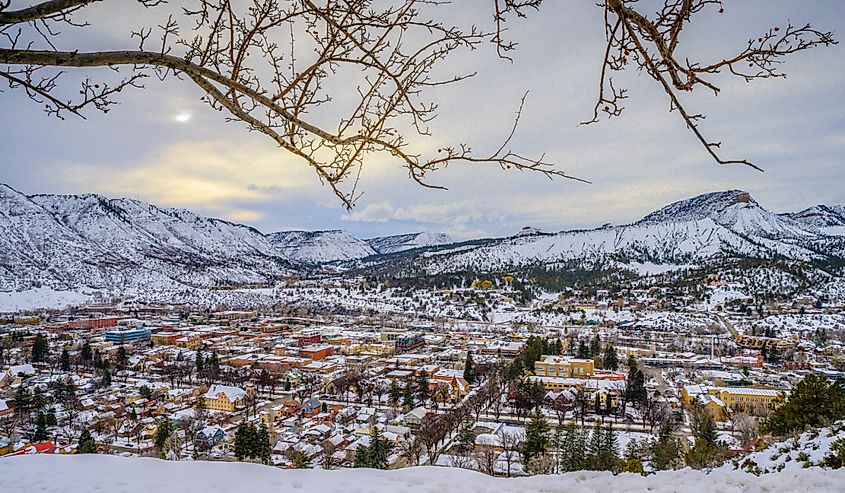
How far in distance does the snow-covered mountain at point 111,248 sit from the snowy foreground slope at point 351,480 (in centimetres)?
8060

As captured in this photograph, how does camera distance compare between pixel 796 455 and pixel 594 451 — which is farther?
pixel 594 451

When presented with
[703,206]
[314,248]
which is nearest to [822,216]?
[703,206]

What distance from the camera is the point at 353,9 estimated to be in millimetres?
1876

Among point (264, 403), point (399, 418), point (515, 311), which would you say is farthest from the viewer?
point (515, 311)

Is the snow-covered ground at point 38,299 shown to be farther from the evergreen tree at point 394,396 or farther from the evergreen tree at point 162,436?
the evergreen tree at point 162,436

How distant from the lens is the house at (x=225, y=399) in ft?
60.3

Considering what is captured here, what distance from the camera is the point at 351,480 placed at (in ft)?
9.47

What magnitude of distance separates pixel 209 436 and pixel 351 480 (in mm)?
12548

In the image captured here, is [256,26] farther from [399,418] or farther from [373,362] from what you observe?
[373,362]

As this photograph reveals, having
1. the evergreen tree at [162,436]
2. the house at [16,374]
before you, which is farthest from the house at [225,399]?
the house at [16,374]

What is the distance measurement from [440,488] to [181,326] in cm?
4538

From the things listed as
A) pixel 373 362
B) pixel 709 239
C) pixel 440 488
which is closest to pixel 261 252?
pixel 709 239

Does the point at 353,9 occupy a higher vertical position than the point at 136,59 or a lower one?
higher

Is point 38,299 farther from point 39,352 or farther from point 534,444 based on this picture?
point 534,444
